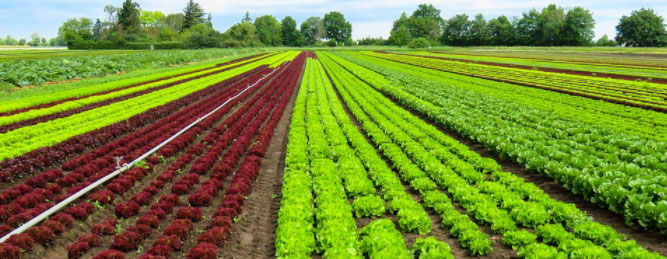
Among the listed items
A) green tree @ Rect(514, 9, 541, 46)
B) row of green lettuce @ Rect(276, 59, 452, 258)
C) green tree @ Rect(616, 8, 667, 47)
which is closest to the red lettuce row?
row of green lettuce @ Rect(276, 59, 452, 258)

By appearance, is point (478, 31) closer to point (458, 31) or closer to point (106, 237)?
point (458, 31)

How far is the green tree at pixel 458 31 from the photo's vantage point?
148 meters

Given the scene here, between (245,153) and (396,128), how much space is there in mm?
6695

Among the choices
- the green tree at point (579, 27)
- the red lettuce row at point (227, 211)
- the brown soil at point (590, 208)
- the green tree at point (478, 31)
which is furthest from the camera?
the green tree at point (478, 31)

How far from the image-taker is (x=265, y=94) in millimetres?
27562

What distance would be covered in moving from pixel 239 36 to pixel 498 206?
123700 millimetres

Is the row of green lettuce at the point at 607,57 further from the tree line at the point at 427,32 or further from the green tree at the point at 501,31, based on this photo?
the green tree at the point at 501,31

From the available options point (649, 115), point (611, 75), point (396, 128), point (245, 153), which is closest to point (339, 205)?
point (245, 153)

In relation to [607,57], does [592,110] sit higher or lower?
lower

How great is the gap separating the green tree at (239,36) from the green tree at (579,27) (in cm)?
10631

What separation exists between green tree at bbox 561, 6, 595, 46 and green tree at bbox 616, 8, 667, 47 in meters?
8.80

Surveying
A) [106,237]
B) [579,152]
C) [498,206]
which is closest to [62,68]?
[106,237]

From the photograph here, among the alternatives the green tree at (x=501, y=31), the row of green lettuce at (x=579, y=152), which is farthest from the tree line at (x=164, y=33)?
the row of green lettuce at (x=579, y=152)

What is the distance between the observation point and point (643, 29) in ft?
366
